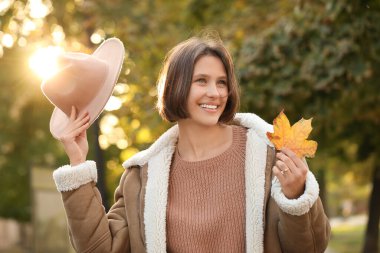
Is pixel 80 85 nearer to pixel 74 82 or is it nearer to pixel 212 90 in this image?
pixel 74 82

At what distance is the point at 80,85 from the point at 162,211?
0.69 m

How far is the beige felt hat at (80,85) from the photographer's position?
358 cm

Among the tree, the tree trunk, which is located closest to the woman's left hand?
the tree

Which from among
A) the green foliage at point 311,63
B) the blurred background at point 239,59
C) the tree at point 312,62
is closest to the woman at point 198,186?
the blurred background at point 239,59

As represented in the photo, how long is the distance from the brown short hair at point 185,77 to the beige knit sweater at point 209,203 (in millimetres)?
208

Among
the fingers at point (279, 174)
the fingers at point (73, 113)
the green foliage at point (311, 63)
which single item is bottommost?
the fingers at point (279, 174)

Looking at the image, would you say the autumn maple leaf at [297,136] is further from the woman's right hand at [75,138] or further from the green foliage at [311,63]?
the green foliage at [311,63]

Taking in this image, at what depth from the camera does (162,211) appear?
3492 mm

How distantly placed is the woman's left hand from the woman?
0.04 metres

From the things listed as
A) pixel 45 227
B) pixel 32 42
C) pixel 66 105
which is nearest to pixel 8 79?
pixel 45 227

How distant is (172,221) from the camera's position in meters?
3.49

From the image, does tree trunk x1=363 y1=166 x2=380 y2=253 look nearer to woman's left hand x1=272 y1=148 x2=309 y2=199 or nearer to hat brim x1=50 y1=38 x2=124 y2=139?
hat brim x1=50 y1=38 x2=124 y2=139

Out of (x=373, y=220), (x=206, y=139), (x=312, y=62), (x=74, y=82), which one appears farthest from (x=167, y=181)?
(x=373, y=220)

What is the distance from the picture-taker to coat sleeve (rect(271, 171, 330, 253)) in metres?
3.16
